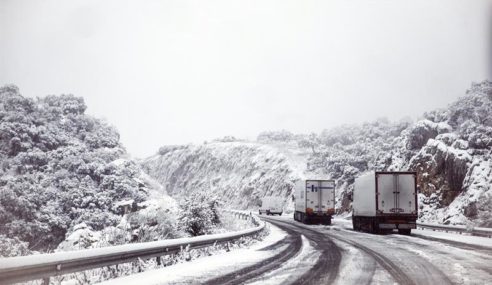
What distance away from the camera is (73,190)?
119ft

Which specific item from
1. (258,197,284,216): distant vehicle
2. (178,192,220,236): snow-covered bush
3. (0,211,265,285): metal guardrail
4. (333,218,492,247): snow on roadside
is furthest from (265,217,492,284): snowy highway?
(258,197,284,216): distant vehicle

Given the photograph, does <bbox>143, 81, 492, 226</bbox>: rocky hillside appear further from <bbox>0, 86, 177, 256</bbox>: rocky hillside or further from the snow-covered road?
the snow-covered road

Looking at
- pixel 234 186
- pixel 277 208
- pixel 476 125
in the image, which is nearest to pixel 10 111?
pixel 277 208

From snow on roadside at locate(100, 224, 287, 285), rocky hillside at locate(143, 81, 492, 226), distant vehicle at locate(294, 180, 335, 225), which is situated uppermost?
rocky hillside at locate(143, 81, 492, 226)

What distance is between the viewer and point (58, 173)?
37.9m

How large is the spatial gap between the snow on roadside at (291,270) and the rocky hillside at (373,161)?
17.7 m

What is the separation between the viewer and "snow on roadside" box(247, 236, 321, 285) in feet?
29.1

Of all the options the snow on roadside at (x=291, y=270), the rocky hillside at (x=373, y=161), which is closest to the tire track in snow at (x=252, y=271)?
the snow on roadside at (x=291, y=270)

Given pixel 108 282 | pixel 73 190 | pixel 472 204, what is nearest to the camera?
pixel 108 282

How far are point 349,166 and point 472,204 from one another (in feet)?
95.9

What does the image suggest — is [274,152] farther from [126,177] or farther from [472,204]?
[472,204]

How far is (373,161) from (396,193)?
120 feet

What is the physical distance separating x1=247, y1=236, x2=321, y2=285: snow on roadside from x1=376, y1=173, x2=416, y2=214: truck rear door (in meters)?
11.8

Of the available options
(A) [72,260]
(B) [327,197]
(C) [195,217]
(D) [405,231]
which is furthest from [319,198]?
(A) [72,260]
